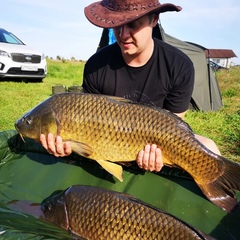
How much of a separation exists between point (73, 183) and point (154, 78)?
68 cm

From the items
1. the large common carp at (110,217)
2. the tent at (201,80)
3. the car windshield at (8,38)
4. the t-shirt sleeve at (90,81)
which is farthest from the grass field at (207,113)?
the large common carp at (110,217)

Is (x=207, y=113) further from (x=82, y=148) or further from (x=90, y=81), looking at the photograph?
(x=82, y=148)

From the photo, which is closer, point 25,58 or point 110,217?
point 110,217

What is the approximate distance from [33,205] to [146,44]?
0.92 meters

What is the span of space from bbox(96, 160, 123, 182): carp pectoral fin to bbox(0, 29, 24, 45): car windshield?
6.55 m

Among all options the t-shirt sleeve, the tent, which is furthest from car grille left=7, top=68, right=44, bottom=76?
the t-shirt sleeve

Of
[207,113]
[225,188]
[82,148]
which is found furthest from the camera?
[207,113]

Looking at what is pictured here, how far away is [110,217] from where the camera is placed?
122 centimetres

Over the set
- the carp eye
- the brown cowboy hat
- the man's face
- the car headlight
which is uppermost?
the brown cowboy hat

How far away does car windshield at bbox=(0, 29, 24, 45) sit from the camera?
748 centimetres

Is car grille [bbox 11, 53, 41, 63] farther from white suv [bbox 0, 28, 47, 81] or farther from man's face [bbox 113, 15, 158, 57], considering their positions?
man's face [bbox 113, 15, 158, 57]

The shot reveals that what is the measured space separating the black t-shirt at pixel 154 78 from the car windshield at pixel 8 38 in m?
6.12

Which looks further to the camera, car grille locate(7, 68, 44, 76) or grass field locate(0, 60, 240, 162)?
car grille locate(7, 68, 44, 76)

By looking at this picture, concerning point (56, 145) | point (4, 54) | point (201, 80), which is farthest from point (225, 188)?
point (4, 54)
